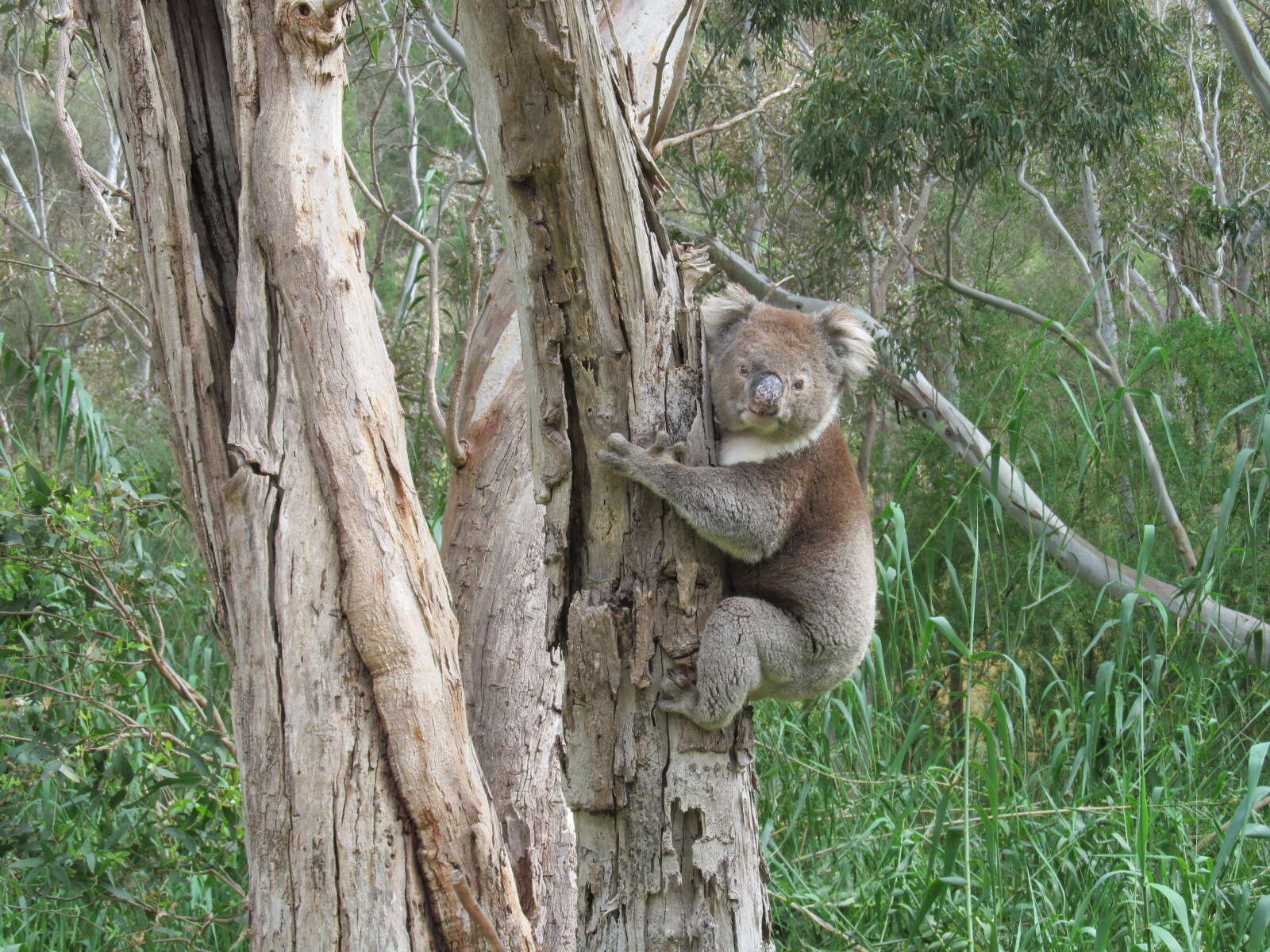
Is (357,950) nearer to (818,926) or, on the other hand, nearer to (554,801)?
(554,801)

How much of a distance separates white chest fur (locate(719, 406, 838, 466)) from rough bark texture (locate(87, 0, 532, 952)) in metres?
0.81

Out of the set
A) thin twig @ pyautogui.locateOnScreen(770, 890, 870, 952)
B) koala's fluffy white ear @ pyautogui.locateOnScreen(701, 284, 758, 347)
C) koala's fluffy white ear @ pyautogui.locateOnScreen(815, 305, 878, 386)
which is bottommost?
thin twig @ pyautogui.locateOnScreen(770, 890, 870, 952)

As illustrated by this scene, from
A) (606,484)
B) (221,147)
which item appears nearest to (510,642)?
(606,484)

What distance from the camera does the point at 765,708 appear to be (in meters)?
3.95

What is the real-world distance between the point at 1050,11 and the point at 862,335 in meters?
5.33

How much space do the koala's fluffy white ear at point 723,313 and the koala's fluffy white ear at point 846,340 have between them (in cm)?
24

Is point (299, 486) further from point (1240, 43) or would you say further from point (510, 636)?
point (1240, 43)

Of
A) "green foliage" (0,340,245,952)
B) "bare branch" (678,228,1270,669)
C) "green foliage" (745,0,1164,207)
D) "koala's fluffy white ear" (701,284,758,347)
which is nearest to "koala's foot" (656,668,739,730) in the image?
"koala's fluffy white ear" (701,284,758,347)

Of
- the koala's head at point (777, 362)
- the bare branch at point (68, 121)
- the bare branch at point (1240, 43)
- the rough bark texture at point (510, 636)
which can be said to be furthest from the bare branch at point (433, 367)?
the bare branch at point (1240, 43)

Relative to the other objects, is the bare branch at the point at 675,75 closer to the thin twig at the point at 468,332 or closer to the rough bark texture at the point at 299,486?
the thin twig at the point at 468,332

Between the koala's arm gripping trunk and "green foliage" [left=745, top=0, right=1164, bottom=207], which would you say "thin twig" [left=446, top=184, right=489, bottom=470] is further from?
"green foliage" [left=745, top=0, right=1164, bottom=207]

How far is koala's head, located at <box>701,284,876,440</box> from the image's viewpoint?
270cm

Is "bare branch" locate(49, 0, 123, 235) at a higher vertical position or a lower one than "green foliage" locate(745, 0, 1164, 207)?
lower

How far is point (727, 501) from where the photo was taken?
2443 millimetres
